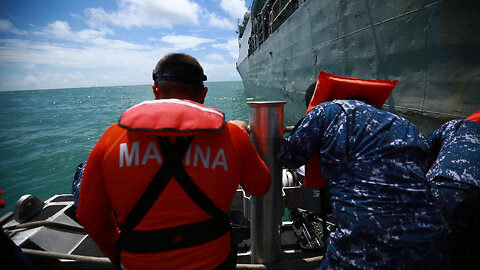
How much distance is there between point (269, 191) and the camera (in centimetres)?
192

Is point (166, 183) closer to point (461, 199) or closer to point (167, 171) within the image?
point (167, 171)

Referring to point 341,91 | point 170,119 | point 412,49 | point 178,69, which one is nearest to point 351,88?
point 341,91

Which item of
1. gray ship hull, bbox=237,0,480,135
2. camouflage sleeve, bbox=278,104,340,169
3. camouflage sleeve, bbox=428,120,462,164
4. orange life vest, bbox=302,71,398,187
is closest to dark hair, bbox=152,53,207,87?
camouflage sleeve, bbox=278,104,340,169

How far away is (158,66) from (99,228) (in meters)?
1.14

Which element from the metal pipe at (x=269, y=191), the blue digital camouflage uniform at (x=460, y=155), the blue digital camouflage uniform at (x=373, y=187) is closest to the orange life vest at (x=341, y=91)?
the blue digital camouflage uniform at (x=373, y=187)

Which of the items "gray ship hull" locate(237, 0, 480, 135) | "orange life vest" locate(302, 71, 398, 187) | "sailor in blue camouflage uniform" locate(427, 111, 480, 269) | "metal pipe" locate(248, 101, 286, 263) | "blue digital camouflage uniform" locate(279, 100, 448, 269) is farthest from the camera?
"gray ship hull" locate(237, 0, 480, 135)

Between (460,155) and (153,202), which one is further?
(460,155)

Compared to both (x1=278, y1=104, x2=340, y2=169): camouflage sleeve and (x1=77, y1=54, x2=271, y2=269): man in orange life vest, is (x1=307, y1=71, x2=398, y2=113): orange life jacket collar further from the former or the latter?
(x1=77, y1=54, x2=271, y2=269): man in orange life vest

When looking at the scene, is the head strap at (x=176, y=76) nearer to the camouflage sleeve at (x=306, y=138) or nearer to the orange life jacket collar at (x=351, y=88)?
the camouflage sleeve at (x=306, y=138)

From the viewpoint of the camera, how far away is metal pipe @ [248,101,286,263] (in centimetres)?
179

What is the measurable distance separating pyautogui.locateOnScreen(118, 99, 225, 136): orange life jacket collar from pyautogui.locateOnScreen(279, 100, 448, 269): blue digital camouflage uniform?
811 mm

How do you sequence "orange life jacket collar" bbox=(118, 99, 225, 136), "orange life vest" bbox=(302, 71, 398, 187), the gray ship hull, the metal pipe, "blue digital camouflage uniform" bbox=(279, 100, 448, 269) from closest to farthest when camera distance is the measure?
"orange life jacket collar" bbox=(118, 99, 225, 136)
"blue digital camouflage uniform" bbox=(279, 100, 448, 269)
the metal pipe
"orange life vest" bbox=(302, 71, 398, 187)
the gray ship hull

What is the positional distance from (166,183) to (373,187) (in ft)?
4.32

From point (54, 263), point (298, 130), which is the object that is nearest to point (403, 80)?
point (298, 130)
